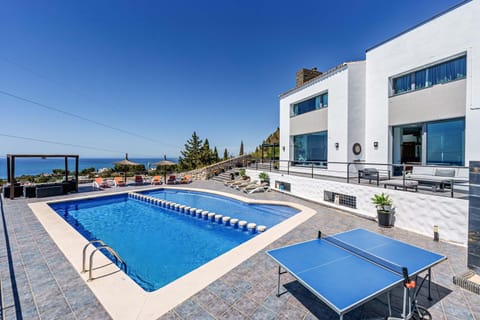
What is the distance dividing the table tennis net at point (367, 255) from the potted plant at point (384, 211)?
5.06 m

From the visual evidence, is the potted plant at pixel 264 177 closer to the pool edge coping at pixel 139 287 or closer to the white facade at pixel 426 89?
the white facade at pixel 426 89

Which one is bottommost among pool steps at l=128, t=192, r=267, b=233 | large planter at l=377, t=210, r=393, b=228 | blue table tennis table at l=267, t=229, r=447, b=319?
pool steps at l=128, t=192, r=267, b=233

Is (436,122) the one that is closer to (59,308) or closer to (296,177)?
A: (296,177)

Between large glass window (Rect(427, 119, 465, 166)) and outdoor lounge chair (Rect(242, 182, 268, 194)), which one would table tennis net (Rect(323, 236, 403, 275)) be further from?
outdoor lounge chair (Rect(242, 182, 268, 194))

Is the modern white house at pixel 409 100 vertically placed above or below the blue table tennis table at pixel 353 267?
above

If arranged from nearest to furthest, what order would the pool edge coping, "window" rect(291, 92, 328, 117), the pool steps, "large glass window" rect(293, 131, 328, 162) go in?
the pool edge coping, the pool steps, "window" rect(291, 92, 328, 117), "large glass window" rect(293, 131, 328, 162)

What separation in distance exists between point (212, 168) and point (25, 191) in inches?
568

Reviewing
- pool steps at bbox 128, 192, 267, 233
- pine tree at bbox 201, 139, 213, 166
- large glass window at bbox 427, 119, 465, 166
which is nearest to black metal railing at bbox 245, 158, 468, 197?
large glass window at bbox 427, 119, 465, 166

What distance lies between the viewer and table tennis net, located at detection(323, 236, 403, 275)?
2.79m

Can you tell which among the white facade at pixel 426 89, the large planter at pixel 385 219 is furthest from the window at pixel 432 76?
the large planter at pixel 385 219

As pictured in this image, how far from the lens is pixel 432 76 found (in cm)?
921

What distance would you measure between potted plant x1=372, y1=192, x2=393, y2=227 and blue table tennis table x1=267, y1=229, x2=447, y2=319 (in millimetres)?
4314

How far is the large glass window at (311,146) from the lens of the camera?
1430 cm

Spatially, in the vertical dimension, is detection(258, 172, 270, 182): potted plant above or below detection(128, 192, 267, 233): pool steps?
above
